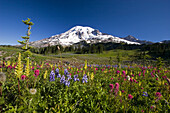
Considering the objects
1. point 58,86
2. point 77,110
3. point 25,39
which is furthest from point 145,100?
point 25,39

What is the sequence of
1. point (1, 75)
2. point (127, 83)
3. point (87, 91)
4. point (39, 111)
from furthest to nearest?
point (127, 83)
point (87, 91)
point (39, 111)
point (1, 75)

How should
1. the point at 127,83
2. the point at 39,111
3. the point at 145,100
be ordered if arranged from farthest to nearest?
1. the point at 127,83
2. the point at 145,100
3. the point at 39,111

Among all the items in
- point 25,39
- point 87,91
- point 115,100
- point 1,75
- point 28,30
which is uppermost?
point 28,30

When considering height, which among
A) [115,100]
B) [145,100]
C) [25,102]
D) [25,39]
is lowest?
[145,100]

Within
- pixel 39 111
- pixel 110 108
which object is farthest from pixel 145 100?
pixel 39 111

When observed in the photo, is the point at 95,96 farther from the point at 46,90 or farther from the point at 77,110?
the point at 46,90

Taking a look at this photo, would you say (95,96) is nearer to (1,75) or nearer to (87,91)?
(87,91)

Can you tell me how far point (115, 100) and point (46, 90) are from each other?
9.04ft

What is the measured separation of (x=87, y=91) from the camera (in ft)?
11.3

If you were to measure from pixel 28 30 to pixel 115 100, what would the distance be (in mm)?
14798

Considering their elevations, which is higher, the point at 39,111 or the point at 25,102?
the point at 25,102

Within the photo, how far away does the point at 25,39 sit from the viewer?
1260 cm

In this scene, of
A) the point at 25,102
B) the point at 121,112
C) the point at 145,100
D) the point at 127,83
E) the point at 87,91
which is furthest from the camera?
the point at 127,83

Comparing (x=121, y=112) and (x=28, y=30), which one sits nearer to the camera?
(x=121, y=112)
